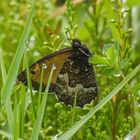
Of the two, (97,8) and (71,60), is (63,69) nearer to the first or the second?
(71,60)

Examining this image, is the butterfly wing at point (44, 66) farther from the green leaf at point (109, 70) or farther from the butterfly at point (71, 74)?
the green leaf at point (109, 70)

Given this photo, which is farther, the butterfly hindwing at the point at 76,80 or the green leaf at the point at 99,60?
the butterfly hindwing at the point at 76,80

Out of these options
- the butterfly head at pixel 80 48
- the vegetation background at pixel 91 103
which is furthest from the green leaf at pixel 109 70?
the butterfly head at pixel 80 48

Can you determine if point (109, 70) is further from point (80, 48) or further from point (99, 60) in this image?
point (80, 48)

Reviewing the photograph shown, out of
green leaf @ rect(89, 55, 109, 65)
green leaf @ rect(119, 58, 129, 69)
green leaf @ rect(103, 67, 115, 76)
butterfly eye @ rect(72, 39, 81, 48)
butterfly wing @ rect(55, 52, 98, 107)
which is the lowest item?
butterfly wing @ rect(55, 52, 98, 107)

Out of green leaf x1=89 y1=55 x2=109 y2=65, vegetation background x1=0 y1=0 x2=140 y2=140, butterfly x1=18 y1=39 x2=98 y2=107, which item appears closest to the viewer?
vegetation background x1=0 y1=0 x2=140 y2=140

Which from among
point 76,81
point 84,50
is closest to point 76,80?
point 76,81

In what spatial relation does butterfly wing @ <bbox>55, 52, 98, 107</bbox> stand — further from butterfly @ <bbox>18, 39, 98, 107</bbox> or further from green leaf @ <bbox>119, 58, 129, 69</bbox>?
green leaf @ <bbox>119, 58, 129, 69</bbox>

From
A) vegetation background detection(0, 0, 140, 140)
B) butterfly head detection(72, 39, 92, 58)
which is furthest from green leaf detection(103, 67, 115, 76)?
butterfly head detection(72, 39, 92, 58)
